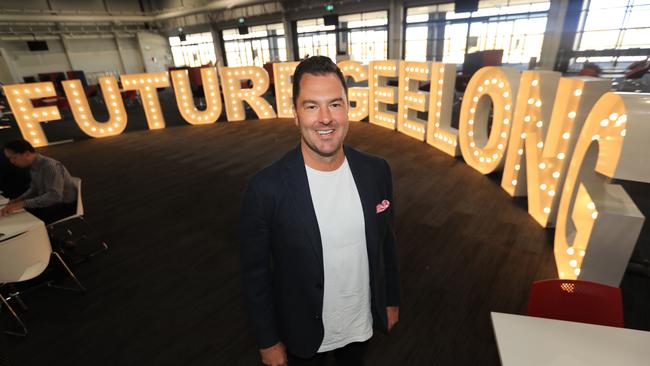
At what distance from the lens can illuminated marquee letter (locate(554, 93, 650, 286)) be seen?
209 centimetres

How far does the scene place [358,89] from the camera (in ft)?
26.3

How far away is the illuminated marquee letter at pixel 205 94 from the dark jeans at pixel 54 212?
6.06 m

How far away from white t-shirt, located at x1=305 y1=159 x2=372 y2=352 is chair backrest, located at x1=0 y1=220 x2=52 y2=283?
2.47 meters

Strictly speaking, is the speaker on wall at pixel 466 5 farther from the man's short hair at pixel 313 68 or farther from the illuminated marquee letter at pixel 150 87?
the man's short hair at pixel 313 68

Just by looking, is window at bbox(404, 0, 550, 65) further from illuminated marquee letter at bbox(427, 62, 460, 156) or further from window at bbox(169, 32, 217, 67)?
window at bbox(169, 32, 217, 67)

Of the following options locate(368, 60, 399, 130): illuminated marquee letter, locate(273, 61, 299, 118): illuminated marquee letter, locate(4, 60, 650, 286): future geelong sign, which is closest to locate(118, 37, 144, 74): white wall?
locate(4, 60, 650, 286): future geelong sign

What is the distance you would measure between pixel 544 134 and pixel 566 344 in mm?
2914

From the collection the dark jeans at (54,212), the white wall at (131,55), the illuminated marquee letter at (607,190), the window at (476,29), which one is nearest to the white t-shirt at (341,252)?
the illuminated marquee letter at (607,190)

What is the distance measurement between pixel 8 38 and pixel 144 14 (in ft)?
22.4

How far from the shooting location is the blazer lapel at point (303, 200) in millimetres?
1184

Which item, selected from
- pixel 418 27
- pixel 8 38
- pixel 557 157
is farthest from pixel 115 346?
pixel 8 38

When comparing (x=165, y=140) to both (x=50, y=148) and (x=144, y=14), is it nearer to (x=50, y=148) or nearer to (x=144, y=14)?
(x=50, y=148)

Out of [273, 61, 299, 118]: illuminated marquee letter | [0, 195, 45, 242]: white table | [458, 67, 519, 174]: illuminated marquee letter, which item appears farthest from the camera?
[273, 61, 299, 118]: illuminated marquee letter

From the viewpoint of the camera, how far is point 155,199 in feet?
15.3
